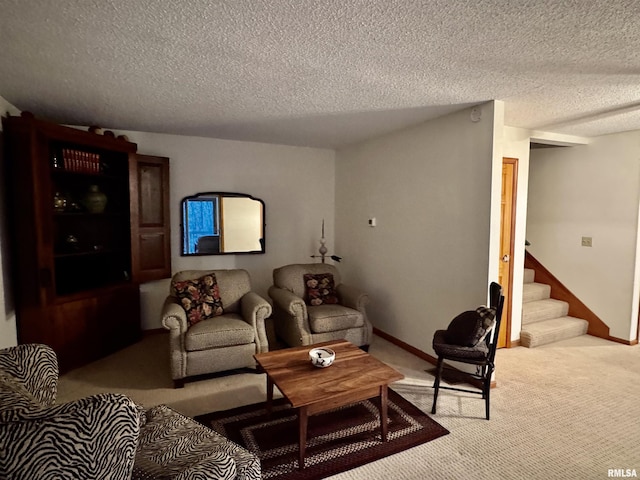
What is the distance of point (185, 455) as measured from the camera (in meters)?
1.39

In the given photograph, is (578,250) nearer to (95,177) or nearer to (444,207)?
(444,207)

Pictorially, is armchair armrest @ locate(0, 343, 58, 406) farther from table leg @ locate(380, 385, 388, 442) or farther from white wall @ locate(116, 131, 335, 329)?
white wall @ locate(116, 131, 335, 329)

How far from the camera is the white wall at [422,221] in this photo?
10.0 ft

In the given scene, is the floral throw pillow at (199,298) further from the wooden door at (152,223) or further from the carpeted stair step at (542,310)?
the carpeted stair step at (542,310)

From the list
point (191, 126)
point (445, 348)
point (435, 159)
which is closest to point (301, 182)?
point (191, 126)

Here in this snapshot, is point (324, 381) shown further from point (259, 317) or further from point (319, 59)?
point (319, 59)

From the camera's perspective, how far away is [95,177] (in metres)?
3.74

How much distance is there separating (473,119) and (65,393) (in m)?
4.21

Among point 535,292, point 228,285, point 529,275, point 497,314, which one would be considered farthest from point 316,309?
point 529,275

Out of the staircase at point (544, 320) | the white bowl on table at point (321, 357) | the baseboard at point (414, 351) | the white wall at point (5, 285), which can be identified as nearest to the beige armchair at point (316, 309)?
the baseboard at point (414, 351)

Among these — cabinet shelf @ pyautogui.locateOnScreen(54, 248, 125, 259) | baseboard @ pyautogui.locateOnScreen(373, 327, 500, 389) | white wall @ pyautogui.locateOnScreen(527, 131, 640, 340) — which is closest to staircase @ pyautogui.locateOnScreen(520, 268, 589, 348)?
white wall @ pyautogui.locateOnScreen(527, 131, 640, 340)

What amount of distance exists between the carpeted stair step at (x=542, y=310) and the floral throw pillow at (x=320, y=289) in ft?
7.92

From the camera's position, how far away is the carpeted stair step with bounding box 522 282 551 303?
4617 millimetres

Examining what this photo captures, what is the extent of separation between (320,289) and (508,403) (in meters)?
2.07
